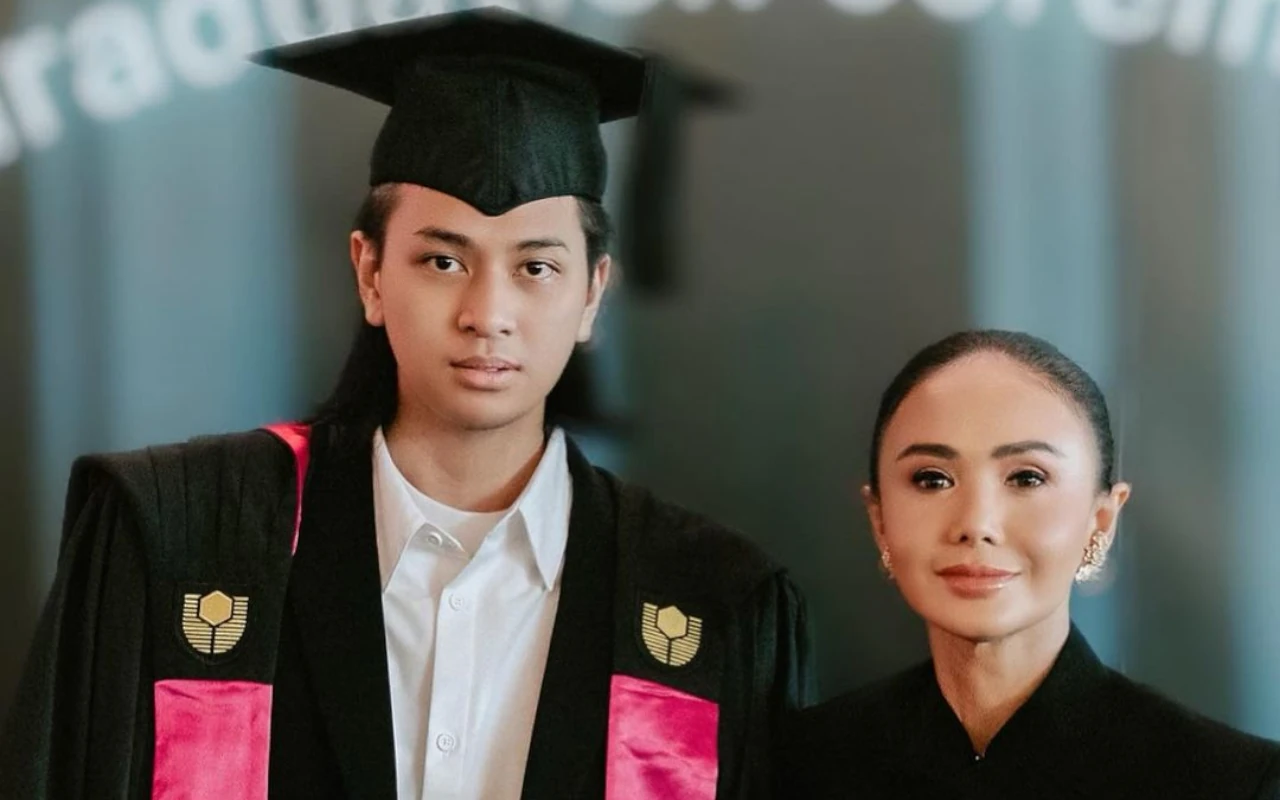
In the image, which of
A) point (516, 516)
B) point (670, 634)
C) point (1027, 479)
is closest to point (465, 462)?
point (516, 516)

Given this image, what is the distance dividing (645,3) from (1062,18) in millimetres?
610

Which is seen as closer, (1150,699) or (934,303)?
(1150,699)

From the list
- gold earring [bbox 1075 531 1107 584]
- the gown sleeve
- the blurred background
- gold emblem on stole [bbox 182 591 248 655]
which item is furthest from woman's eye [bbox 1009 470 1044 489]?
the gown sleeve

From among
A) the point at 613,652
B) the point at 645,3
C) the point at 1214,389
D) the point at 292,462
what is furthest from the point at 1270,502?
the point at 292,462

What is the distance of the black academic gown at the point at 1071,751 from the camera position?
4.70 ft

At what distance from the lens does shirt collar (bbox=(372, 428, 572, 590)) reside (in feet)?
5.71

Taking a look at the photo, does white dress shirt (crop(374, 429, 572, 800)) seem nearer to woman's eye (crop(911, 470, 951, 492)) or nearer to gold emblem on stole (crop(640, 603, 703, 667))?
gold emblem on stole (crop(640, 603, 703, 667))

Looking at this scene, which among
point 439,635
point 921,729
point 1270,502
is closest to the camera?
point 921,729

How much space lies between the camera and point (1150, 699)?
1.50 metres

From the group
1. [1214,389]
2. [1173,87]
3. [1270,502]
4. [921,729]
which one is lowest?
[921,729]

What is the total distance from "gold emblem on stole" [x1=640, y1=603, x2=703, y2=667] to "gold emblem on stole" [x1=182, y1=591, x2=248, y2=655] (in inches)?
19.2

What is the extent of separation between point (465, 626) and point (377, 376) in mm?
388

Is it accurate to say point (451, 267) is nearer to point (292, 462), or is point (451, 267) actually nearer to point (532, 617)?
point (292, 462)

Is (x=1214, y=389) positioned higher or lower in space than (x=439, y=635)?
higher
